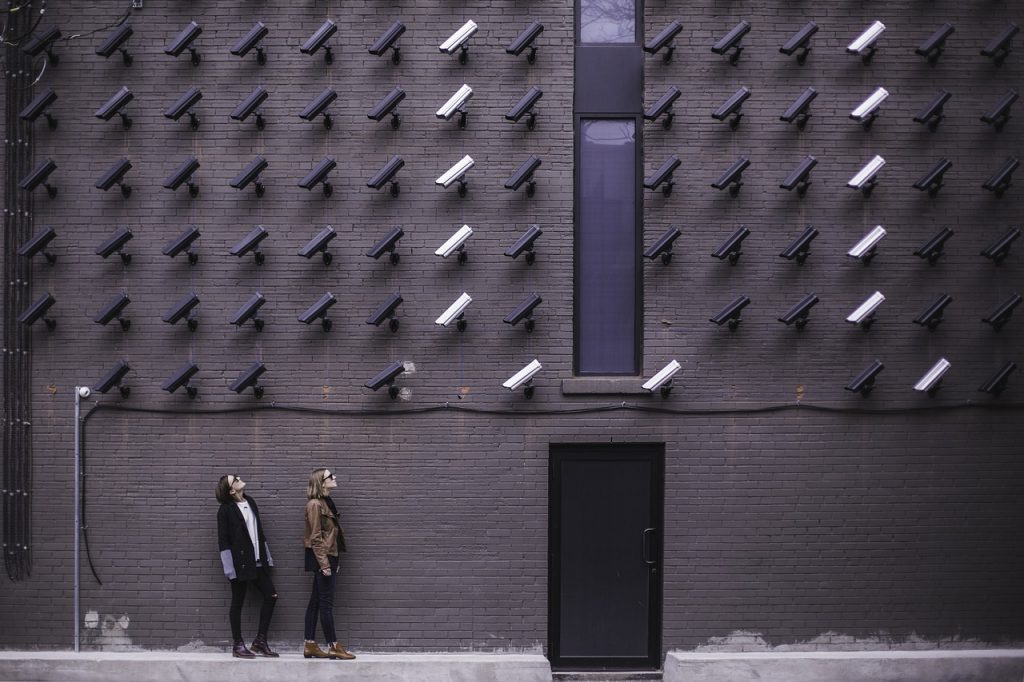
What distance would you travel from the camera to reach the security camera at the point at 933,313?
9953 millimetres

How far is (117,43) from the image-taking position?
9.91 metres

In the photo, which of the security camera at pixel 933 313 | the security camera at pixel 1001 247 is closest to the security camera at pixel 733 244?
the security camera at pixel 933 313

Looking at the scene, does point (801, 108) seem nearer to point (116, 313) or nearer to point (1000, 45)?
point (1000, 45)

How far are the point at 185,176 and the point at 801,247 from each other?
19.3 ft

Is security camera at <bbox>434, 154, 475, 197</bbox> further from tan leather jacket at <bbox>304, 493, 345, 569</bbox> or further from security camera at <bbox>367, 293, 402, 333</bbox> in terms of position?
tan leather jacket at <bbox>304, 493, 345, 569</bbox>

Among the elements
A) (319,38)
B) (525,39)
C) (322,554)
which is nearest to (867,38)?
(525,39)

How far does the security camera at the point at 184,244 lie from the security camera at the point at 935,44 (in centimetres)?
717

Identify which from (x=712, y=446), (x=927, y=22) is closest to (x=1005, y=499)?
(x=712, y=446)

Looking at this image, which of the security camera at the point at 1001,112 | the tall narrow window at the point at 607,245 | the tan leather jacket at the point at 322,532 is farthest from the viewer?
the tall narrow window at the point at 607,245

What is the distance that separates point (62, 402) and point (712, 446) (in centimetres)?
627

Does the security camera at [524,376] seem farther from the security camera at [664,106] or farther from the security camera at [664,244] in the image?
the security camera at [664,106]

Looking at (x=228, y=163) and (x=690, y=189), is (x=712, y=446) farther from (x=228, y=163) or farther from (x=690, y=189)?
(x=228, y=163)

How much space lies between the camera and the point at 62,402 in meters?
10.0

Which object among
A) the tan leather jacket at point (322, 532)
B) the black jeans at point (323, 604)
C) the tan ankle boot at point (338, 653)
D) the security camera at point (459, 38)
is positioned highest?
the security camera at point (459, 38)
